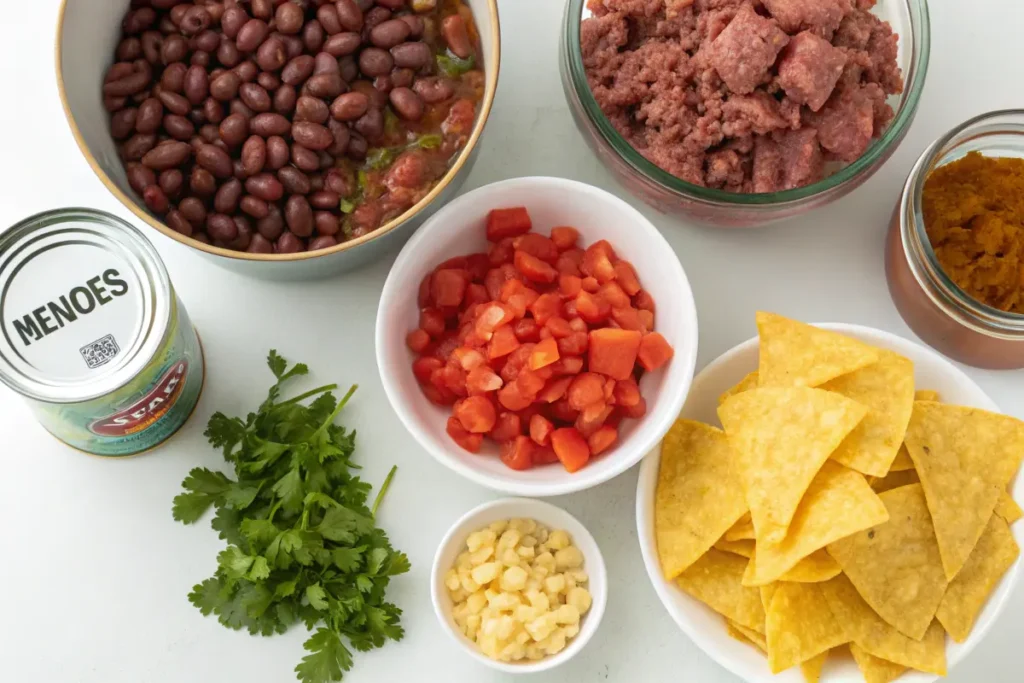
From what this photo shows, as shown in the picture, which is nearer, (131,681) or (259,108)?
(259,108)

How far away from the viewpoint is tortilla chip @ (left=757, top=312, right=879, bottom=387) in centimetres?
185

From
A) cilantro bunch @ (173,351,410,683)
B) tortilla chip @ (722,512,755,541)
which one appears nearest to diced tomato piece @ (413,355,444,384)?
cilantro bunch @ (173,351,410,683)

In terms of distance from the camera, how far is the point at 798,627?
1.77 metres

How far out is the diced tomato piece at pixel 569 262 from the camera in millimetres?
1989

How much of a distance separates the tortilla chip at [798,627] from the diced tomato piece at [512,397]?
61 centimetres

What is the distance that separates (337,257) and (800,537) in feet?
3.44

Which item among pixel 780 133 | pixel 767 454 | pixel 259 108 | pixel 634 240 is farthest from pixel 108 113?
pixel 767 454

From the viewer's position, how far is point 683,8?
72.6 inches

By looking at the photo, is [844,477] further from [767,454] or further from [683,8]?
[683,8]

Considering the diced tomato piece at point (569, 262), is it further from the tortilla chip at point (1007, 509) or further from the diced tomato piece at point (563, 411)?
the tortilla chip at point (1007, 509)

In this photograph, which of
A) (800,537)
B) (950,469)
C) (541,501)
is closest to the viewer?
(800,537)

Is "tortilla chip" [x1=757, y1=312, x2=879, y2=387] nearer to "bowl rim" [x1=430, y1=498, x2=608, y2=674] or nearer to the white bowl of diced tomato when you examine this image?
the white bowl of diced tomato

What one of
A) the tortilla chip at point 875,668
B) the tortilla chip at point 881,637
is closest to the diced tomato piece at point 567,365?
the tortilla chip at point 881,637

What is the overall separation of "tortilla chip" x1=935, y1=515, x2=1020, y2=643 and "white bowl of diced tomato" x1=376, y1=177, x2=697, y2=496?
66cm
